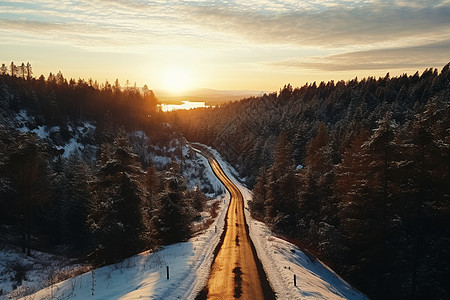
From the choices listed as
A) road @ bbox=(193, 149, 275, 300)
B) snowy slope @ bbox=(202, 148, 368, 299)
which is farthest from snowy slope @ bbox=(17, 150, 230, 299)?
snowy slope @ bbox=(202, 148, 368, 299)

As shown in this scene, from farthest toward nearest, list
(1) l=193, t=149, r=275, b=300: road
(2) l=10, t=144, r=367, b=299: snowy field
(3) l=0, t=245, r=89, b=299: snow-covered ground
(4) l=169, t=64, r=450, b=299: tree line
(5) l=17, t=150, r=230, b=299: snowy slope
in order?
(4) l=169, t=64, r=450, b=299: tree line
(3) l=0, t=245, r=89, b=299: snow-covered ground
(1) l=193, t=149, r=275, b=300: road
(2) l=10, t=144, r=367, b=299: snowy field
(5) l=17, t=150, r=230, b=299: snowy slope

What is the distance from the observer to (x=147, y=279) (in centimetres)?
1661

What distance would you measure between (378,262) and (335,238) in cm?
533

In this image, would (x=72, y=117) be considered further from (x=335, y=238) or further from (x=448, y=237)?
(x=448, y=237)

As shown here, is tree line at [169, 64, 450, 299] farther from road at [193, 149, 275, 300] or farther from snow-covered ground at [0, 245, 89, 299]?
snow-covered ground at [0, 245, 89, 299]

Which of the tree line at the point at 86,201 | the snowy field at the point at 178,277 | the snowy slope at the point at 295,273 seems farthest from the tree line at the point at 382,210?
the tree line at the point at 86,201

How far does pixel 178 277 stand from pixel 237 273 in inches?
157

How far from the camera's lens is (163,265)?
1947 centimetres

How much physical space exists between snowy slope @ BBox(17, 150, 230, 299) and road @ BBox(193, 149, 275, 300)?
71 cm

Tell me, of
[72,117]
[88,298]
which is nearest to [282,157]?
[88,298]

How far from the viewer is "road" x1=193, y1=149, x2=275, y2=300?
15586 mm

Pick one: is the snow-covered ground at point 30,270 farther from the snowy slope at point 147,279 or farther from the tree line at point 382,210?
the tree line at point 382,210

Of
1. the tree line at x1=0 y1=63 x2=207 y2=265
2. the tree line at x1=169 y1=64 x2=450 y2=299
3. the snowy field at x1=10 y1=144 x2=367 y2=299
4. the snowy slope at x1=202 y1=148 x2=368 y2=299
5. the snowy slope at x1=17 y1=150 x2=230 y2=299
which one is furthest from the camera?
the tree line at x1=0 y1=63 x2=207 y2=265

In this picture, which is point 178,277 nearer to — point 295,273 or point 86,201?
point 295,273
